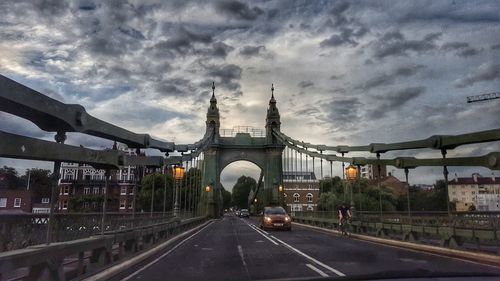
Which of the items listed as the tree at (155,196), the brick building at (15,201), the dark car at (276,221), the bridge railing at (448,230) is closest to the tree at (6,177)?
the brick building at (15,201)

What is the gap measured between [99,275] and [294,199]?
10778 cm

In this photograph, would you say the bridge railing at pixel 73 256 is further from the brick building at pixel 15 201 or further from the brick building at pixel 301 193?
the brick building at pixel 301 193

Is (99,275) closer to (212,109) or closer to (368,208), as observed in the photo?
(368,208)

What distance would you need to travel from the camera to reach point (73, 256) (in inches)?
414

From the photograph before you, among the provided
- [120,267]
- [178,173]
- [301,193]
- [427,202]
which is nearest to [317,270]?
[120,267]

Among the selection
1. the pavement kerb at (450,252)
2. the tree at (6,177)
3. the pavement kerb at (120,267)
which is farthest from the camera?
the tree at (6,177)

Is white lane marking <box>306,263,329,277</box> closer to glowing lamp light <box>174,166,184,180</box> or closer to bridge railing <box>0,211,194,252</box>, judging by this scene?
bridge railing <box>0,211,194,252</box>

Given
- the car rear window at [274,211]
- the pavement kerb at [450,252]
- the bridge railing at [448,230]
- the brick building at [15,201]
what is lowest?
the pavement kerb at [450,252]

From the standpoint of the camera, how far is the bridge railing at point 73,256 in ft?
21.2

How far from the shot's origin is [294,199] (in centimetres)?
11588

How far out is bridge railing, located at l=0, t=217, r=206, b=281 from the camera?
21.2 ft

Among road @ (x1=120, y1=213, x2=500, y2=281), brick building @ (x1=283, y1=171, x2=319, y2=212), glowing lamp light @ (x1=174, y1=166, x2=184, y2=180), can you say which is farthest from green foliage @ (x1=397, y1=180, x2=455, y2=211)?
road @ (x1=120, y1=213, x2=500, y2=281)

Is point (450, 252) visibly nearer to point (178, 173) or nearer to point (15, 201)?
point (178, 173)

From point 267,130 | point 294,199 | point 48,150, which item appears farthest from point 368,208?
point 48,150
